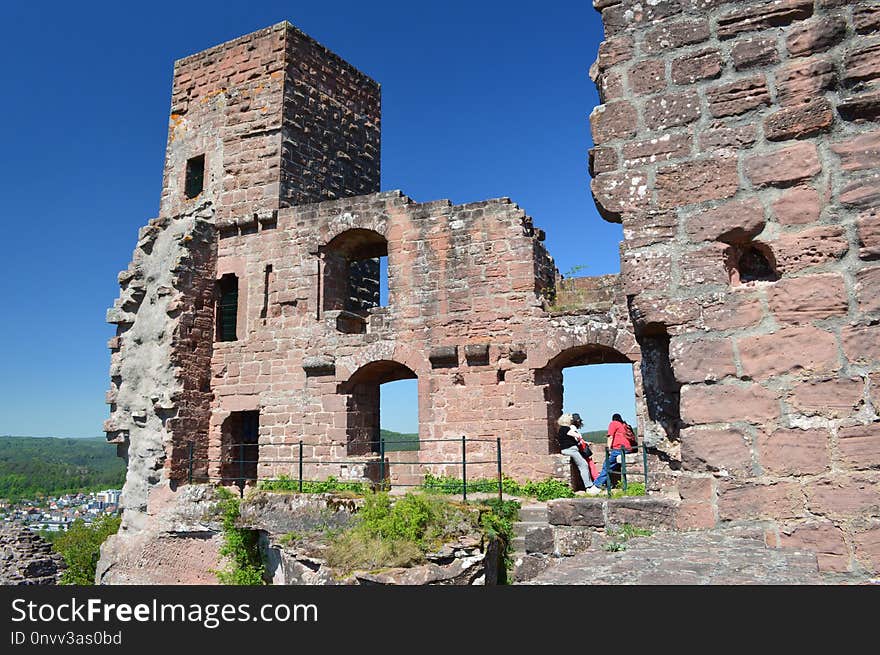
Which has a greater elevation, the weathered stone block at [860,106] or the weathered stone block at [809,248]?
the weathered stone block at [860,106]

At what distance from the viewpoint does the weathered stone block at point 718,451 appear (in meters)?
2.90

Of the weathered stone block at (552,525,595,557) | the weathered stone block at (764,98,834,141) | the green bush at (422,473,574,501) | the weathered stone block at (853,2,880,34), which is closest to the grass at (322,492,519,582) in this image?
the weathered stone block at (552,525,595,557)

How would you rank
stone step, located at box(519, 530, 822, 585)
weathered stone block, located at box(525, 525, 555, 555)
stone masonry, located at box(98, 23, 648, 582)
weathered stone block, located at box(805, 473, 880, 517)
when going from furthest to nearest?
stone masonry, located at box(98, 23, 648, 582) < weathered stone block, located at box(525, 525, 555, 555) < weathered stone block, located at box(805, 473, 880, 517) < stone step, located at box(519, 530, 822, 585)

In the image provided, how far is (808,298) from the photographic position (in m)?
2.88

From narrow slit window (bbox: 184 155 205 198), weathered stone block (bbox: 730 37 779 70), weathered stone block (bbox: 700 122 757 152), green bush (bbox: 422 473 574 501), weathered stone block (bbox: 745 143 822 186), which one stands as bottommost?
green bush (bbox: 422 473 574 501)

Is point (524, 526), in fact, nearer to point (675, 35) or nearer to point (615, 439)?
point (615, 439)

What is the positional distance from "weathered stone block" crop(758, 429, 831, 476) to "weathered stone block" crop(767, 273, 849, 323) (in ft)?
1.57

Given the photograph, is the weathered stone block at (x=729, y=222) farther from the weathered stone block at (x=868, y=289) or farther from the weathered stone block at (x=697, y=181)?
the weathered stone block at (x=868, y=289)

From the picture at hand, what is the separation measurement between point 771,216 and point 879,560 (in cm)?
146

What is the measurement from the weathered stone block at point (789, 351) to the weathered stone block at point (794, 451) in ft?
0.83

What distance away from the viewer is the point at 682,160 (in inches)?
127

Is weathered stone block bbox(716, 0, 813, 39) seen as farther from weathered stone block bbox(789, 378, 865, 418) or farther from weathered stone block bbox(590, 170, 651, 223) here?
weathered stone block bbox(789, 378, 865, 418)

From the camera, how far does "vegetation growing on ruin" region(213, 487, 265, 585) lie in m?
11.0

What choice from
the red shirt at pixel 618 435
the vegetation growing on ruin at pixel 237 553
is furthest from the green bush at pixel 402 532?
the vegetation growing on ruin at pixel 237 553
